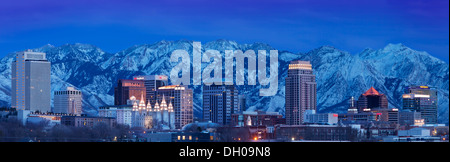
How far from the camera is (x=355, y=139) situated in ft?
379

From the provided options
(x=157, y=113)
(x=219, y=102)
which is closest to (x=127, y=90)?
(x=157, y=113)

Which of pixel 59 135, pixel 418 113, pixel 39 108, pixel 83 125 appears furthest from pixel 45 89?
pixel 418 113

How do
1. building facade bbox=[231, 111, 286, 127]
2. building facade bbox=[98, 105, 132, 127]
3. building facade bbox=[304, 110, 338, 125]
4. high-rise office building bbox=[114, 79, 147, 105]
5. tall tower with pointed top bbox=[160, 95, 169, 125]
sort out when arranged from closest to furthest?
building facade bbox=[98, 105, 132, 127] < building facade bbox=[231, 111, 286, 127] < building facade bbox=[304, 110, 338, 125] < tall tower with pointed top bbox=[160, 95, 169, 125] < high-rise office building bbox=[114, 79, 147, 105]

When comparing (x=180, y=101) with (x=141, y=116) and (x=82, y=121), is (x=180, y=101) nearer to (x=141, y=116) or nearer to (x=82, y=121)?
(x=141, y=116)

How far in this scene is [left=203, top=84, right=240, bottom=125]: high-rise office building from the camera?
176 metres

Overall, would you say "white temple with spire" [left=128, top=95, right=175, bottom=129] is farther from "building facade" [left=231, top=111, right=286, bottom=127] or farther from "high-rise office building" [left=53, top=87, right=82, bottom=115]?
"building facade" [left=231, top=111, right=286, bottom=127]

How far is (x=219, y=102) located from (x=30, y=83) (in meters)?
36.9

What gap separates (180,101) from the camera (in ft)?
571

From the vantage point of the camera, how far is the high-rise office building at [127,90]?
181 m

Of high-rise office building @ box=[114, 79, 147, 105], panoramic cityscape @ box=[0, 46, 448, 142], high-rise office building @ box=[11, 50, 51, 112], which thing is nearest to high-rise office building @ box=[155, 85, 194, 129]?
panoramic cityscape @ box=[0, 46, 448, 142]

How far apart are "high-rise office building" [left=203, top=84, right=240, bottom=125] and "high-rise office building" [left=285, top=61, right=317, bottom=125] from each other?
1192cm

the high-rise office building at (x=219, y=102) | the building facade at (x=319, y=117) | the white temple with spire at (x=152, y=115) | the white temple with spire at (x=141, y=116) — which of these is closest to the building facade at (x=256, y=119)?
the building facade at (x=319, y=117)

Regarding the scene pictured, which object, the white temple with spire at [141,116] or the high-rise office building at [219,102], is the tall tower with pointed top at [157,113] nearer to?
the white temple with spire at [141,116]
